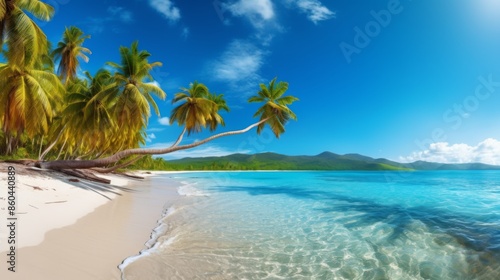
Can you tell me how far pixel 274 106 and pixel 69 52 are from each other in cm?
2284

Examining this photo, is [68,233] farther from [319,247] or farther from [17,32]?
[17,32]

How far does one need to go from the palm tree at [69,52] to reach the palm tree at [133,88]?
43.3ft

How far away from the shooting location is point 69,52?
28.0 m

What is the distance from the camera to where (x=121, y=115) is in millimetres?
19234

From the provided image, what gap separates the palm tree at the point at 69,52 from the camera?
28.0 meters

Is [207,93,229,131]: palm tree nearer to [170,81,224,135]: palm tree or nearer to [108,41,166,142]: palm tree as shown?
[170,81,224,135]: palm tree

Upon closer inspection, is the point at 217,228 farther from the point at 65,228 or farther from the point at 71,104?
the point at 71,104

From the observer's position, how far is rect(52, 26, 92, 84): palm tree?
2805cm

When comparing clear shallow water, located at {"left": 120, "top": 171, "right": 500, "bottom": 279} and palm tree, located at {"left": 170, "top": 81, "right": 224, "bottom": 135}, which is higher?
palm tree, located at {"left": 170, "top": 81, "right": 224, "bottom": 135}

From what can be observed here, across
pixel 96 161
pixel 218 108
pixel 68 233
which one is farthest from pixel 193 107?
pixel 68 233

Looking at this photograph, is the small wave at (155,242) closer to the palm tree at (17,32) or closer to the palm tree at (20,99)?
the palm tree at (17,32)

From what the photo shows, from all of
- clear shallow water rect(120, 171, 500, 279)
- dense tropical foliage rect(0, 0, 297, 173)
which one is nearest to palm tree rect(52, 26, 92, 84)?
dense tropical foliage rect(0, 0, 297, 173)

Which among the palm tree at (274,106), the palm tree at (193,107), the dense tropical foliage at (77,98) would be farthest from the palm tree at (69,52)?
the palm tree at (274,106)

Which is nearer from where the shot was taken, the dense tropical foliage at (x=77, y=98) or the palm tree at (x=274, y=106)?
the dense tropical foliage at (x=77, y=98)
